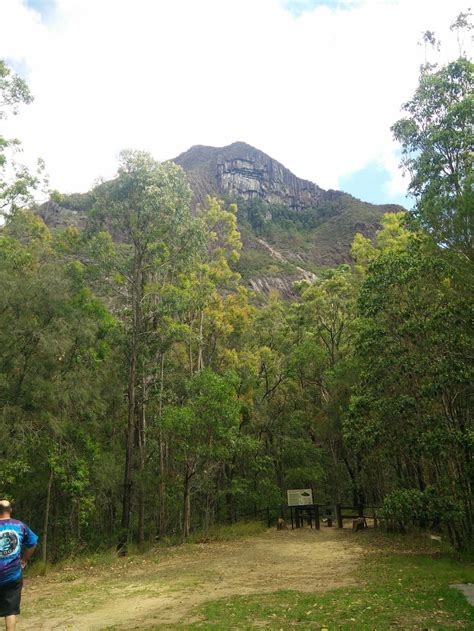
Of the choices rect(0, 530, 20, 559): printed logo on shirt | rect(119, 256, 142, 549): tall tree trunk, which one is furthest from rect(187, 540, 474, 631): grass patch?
rect(119, 256, 142, 549): tall tree trunk

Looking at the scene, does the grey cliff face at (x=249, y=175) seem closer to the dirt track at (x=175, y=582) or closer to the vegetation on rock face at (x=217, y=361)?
the vegetation on rock face at (x=217, y=361)

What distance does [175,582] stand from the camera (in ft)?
31.5

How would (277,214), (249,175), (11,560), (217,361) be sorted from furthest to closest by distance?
(249,175) → (277,214) → (217,361) → (11,560)

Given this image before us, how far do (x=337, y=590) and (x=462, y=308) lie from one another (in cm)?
677

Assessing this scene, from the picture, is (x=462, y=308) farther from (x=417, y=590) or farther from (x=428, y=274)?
(x=417, y=590)

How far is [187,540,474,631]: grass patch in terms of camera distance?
5812 millimetres

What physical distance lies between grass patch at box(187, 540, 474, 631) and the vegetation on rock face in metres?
3.14

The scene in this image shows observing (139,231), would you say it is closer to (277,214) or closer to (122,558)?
(122,558)

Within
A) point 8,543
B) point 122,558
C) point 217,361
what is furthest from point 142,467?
point 8,543

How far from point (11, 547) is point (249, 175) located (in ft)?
405

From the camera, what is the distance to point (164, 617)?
21.9ft

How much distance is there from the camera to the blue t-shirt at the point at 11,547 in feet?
15.4

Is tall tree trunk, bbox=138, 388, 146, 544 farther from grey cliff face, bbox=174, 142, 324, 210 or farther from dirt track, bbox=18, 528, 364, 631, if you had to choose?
grey cliff face, bbox=174, 142, 324, 210

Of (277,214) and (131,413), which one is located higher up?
(277,214)
